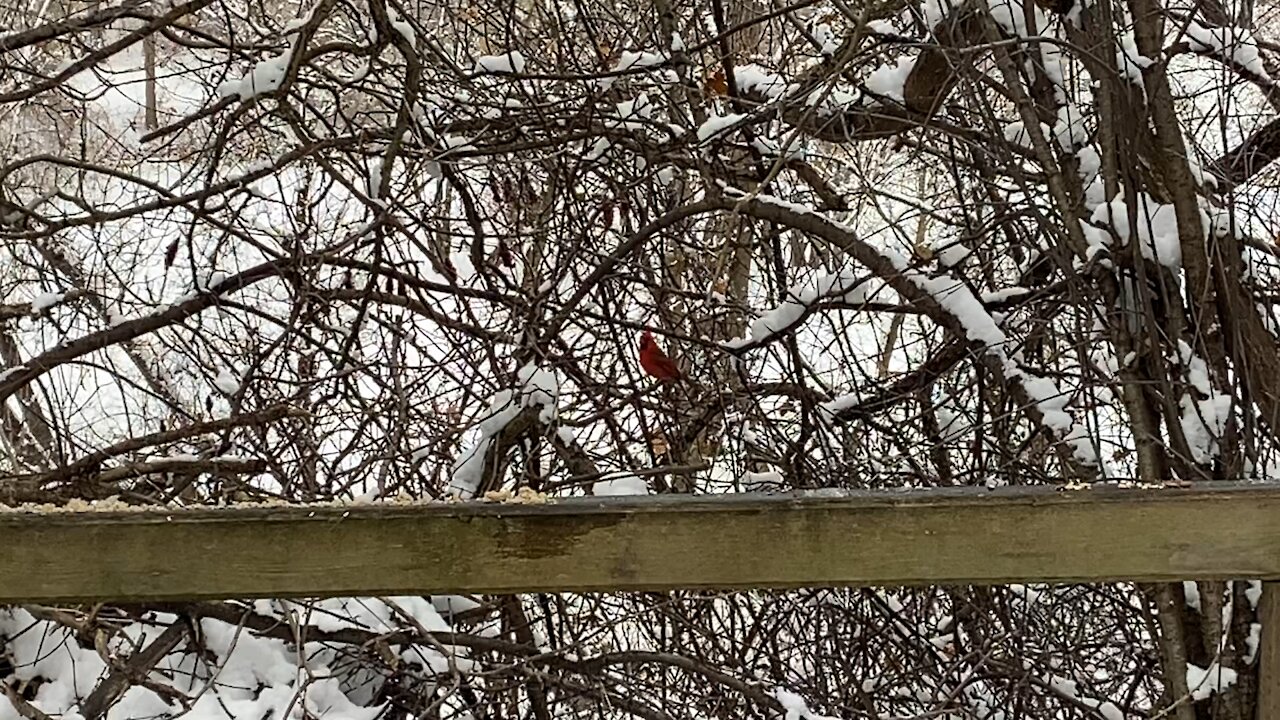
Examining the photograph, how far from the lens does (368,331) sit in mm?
4039

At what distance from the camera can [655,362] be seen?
11.8ft

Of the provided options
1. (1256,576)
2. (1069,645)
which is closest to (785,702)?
(1069,645)

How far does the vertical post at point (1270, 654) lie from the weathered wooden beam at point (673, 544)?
0.34 ft

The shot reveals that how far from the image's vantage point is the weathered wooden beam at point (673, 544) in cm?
152

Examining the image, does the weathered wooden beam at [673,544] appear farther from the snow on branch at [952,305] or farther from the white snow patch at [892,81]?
the white snow patch at [892,81]

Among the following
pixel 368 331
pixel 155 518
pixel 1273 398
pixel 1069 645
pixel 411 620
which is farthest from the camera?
pixel 368 331

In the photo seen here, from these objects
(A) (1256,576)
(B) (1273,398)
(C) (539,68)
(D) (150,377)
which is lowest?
(A) (1256,576)

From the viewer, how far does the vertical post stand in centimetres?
162

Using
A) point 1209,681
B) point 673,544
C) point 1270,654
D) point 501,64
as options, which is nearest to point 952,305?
point 1209,681

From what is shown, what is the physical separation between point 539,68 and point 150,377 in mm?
1717

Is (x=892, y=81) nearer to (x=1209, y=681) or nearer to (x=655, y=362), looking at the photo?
(x=655, y=362)

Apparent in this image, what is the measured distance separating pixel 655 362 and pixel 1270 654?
2143 mm

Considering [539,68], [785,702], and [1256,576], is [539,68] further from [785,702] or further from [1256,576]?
[1256,576]

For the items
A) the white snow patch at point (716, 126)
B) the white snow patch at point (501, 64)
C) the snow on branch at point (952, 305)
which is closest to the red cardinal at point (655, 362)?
the snow on branch at point (952, 305)
